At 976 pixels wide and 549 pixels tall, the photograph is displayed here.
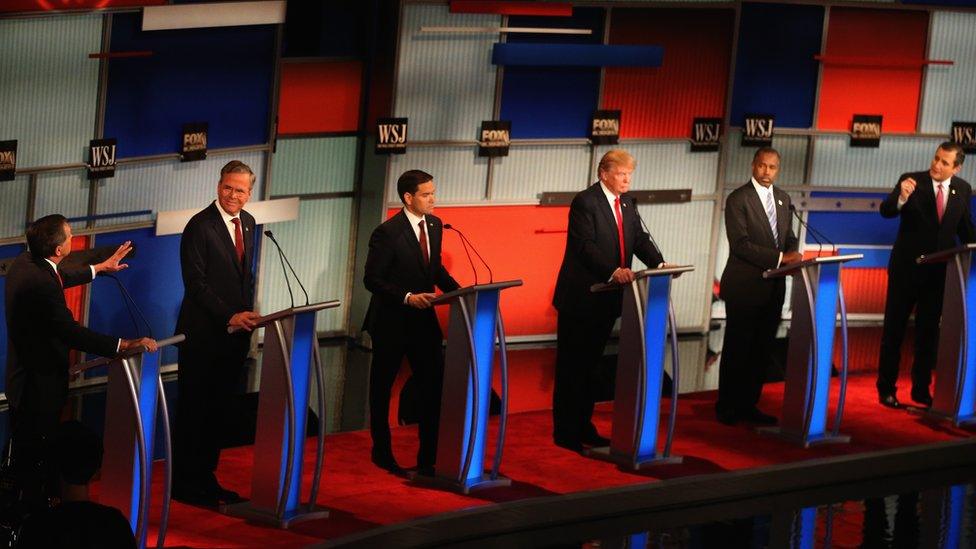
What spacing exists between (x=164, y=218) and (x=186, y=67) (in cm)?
80

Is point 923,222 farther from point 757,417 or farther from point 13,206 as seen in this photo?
point 13,206

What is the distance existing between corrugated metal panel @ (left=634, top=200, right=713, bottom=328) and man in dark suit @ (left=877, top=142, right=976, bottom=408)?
236cm

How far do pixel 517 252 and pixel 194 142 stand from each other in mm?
2413

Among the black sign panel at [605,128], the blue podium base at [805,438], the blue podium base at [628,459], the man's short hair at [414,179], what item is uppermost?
the black sign panel at [605,128]

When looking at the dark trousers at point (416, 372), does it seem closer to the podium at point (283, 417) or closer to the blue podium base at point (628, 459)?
the podium at point (283, 417)

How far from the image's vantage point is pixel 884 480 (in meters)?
7.54

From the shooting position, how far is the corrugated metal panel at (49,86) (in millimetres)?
7559

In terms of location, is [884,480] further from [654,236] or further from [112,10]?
[112,10]

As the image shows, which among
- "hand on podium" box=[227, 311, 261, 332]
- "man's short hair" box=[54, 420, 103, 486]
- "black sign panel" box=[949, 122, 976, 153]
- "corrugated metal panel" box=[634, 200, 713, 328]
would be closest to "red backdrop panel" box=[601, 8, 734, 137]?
"corrugated metal panel" box=[634, 200, 713, 328]

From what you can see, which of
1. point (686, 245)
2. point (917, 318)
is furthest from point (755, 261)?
point (686, 245)

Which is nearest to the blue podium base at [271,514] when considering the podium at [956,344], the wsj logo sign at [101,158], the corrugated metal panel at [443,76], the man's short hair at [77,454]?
the man's short hair at [77,454]

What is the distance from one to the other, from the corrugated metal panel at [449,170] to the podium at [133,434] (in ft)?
13.7

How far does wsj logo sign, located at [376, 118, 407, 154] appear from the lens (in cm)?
947

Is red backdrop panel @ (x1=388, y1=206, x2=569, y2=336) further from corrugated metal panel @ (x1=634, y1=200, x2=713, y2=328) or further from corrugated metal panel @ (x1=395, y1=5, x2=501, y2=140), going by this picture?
corrugated metal panel @ (x1=634, y1=200, x2=713, y2=328)
